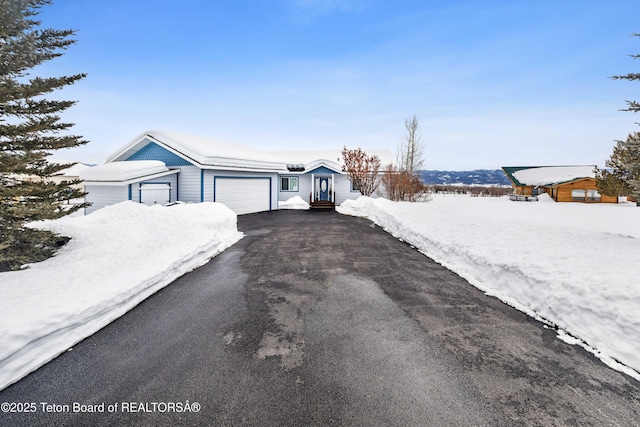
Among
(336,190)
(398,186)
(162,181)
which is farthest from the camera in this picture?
(336,190)

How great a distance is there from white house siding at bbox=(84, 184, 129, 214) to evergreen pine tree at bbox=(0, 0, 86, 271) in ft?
31.0

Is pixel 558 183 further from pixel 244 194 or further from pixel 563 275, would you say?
pixel 563 275

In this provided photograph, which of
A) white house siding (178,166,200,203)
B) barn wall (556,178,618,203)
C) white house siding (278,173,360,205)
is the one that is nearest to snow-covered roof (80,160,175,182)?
white house siding (178,166,200,203)

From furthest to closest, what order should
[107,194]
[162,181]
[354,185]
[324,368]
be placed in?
[354,185] → [162,181] → [107,194] → [324,368]

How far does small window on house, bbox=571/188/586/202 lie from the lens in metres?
30.4

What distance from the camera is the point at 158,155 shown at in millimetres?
16672

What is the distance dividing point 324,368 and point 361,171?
865 inches

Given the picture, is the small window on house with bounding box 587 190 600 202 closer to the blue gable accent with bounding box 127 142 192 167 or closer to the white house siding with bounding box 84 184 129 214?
the blue gable accent with bounding box 127 142 192 167

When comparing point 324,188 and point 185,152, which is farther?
point 324,188

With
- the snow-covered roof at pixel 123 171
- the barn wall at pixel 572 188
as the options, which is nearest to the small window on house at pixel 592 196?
the barn wall at pixel 572 188

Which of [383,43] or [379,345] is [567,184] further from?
[379,345]

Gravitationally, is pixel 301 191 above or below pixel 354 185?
below

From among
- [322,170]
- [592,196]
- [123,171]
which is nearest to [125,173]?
[123,171]

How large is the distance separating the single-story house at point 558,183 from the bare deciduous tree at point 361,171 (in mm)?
20258
